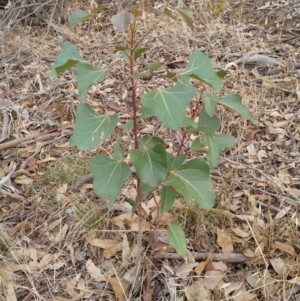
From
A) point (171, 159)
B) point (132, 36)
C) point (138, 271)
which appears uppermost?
Result: point (132, 36)

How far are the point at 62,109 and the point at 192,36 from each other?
116 cm

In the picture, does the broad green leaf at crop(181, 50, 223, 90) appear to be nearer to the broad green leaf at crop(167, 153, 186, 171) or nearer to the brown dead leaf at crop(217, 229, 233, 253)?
the broad green leaf at crop(167, 153, 186, 171)

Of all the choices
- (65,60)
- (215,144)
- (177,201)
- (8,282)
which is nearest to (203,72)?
(215,144)

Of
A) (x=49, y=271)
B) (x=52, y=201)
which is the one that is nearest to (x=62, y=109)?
(x=52, y=201)

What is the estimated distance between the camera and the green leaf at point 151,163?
97cm

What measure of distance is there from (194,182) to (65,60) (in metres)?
0.47

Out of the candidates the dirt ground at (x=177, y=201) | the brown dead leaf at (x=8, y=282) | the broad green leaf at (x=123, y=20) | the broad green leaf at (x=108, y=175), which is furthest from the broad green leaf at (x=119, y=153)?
the brown dead leaf at (x=8, y=282)

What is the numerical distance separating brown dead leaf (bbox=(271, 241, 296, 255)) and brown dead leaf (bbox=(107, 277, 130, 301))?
0.57 meters

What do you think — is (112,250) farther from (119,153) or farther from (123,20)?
(123,20)

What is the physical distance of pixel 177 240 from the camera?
1178 mm

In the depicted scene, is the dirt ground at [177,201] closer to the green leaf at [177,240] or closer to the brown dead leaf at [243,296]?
the brown dead leaf at [243,296]

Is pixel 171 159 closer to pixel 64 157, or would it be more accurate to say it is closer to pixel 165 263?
pixel 165 263

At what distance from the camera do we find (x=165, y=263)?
1.46 metres

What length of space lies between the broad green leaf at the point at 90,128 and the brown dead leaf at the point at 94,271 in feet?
2.36
